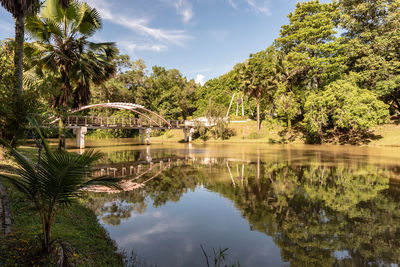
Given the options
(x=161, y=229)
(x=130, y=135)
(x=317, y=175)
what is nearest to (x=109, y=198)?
(x=161, y=229)

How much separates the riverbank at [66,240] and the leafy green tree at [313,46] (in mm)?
33070

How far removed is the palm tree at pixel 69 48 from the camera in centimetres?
1359

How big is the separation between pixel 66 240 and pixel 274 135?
37.3 m

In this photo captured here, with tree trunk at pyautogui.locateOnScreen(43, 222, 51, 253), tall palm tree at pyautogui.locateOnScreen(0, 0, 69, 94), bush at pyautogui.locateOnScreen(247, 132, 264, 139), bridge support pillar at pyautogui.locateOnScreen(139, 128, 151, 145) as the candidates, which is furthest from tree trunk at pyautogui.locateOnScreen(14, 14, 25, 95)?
bush at pyautogui.locateOnScreen(247, 132, 264, 139)

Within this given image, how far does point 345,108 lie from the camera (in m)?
28.5

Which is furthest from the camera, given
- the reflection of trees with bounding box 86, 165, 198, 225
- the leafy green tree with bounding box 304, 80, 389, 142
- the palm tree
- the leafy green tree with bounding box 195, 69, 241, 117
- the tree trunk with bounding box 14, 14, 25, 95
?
the leafy green tree with bounding box 195, 69, 241, 117

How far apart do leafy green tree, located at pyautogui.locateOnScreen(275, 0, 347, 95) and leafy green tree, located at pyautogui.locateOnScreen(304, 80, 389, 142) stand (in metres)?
2.72

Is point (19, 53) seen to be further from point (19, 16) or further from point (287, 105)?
point (287, 105)

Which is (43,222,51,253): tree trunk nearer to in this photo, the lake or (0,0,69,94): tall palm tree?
the lake

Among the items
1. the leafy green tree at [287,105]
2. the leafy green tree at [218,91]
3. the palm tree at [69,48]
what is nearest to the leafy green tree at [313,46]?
the leafy green tree at [287,105]

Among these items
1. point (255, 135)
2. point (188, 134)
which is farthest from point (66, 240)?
point (188, 134)

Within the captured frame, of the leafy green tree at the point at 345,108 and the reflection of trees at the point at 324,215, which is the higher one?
the leafy green tree at the point at 345,108

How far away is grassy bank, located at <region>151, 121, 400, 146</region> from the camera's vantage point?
28700mm

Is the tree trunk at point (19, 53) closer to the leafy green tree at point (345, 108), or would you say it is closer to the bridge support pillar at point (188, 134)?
the leafy green tree at point (345, 108)
